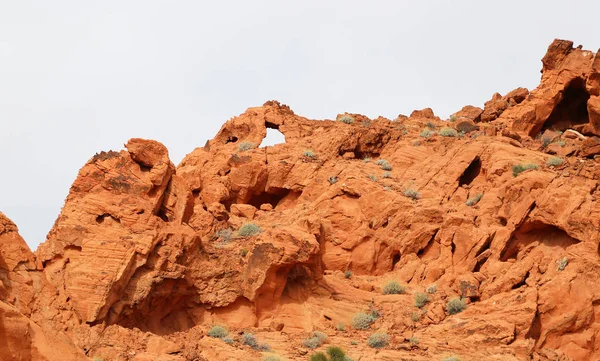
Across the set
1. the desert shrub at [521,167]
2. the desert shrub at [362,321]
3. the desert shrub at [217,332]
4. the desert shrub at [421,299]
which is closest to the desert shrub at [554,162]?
the desert shrub at [521,167]

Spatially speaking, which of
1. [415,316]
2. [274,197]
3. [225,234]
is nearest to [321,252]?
[225,234]

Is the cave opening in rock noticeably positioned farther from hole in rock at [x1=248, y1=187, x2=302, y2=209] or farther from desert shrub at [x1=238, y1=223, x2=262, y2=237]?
desert shrub at [x1=238, y1=223, x2=262, y2=237]

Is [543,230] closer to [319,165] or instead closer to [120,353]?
[319,165]

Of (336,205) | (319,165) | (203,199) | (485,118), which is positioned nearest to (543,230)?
(336,205)

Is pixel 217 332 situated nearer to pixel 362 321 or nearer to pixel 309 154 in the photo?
pixel 362 321

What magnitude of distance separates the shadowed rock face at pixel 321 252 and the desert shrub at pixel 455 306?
12 cm

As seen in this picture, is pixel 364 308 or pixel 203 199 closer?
pixel 364 308

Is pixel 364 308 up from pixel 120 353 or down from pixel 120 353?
up

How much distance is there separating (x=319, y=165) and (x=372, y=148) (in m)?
3.13

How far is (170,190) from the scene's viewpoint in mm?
23234

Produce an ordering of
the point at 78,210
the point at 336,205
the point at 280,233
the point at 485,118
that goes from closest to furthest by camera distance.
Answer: the point at 78,210, the point at 280,233, the point at 336,205, the point at 485,118

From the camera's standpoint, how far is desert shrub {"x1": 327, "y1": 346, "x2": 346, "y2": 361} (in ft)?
63.9

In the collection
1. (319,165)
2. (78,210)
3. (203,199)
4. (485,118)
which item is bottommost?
(78,210)

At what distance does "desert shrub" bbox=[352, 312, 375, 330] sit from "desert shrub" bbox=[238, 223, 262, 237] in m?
3.73
